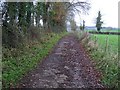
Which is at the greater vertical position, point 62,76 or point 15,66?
point 15,66

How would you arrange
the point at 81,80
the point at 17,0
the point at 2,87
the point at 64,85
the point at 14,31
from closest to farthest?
the point at 2,87 → the point at 64,85 → the point at 81,80 → the point at 14,31 → the point at 17,0

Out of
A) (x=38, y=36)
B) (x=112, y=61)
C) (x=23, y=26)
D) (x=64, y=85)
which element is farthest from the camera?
(x=38, y=36)

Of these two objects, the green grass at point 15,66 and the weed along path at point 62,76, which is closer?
the weed along path at point 62,76

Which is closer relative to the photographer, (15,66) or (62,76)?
(62,76)

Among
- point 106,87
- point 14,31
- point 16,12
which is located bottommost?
point 106,87

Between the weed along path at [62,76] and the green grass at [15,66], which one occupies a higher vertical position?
the green grass at [15,66]

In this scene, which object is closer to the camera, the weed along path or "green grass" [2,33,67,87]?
the weed along path

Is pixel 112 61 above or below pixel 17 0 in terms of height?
below

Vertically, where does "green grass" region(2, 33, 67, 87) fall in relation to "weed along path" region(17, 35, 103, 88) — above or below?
above

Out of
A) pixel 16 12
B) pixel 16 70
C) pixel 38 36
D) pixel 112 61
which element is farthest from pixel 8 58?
pixel 38 36

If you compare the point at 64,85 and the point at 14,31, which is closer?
the point at 64,85

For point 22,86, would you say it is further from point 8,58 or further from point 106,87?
point 8,58

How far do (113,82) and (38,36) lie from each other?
47.8 feet

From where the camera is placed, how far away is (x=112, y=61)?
12.3 metres
